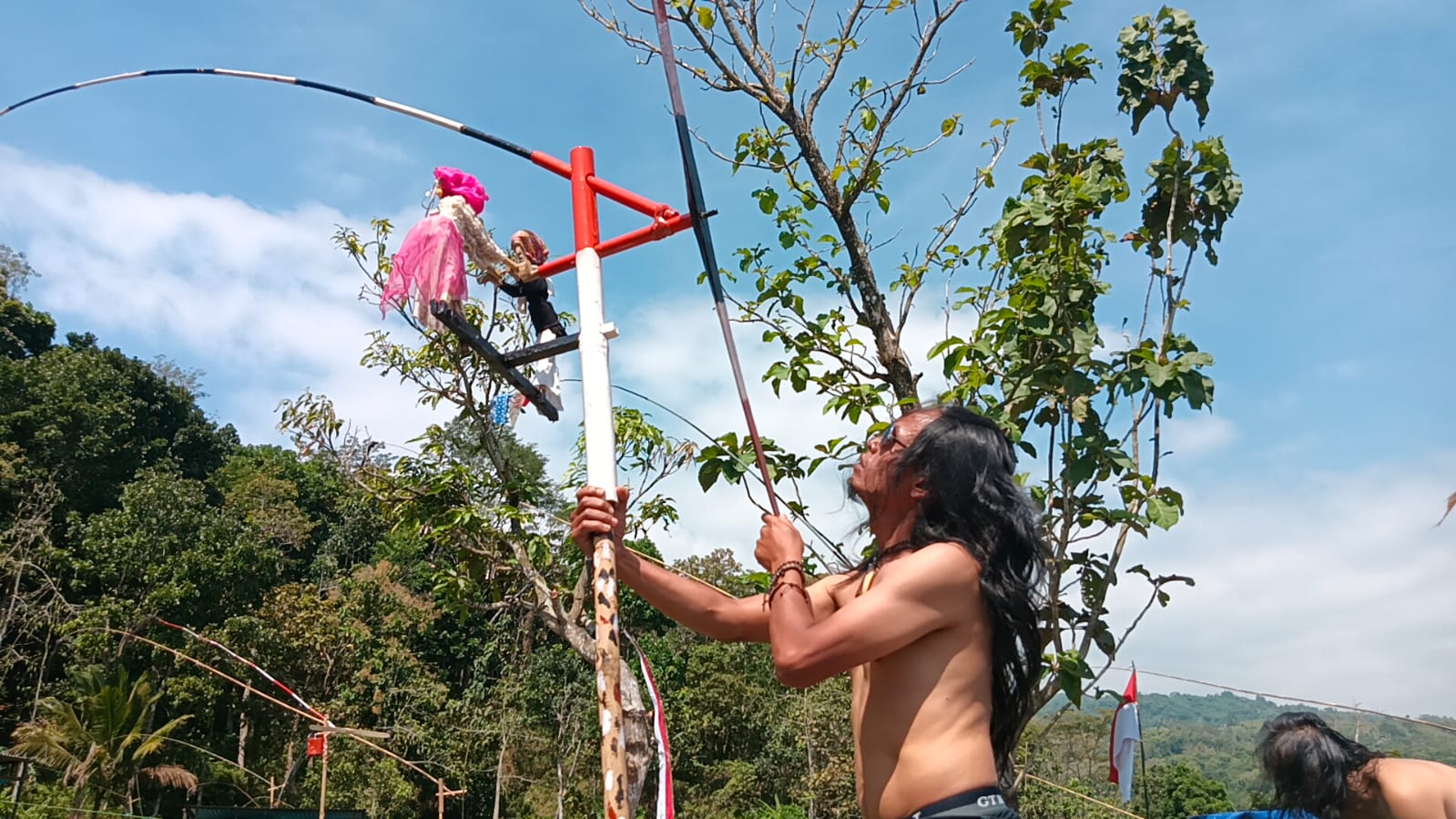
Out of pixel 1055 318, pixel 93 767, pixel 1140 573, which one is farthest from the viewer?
pixel 93 767

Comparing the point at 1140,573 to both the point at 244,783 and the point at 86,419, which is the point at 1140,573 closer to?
the point at 244,783

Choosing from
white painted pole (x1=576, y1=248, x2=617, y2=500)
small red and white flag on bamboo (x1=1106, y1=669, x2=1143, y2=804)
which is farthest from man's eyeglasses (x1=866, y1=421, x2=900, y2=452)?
small red and white flag on bamboo (x1=1106, y1=669, x2=1143, y2=804)

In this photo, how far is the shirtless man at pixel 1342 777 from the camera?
2.55 meters

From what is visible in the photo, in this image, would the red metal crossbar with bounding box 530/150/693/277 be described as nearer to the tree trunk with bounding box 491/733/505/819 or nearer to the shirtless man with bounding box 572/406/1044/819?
the shirtless man with bounding box 572/406/1044/819

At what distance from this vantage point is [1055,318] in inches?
119

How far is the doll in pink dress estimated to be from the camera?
95.8 inches

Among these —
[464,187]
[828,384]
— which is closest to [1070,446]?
[828,384]

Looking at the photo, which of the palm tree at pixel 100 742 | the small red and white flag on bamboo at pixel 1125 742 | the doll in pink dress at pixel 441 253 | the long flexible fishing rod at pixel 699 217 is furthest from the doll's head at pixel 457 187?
the palm tree at pixel 100 742

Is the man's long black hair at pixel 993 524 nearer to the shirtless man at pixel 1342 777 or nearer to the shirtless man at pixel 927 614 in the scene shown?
the shirtless man at pixel 927 614

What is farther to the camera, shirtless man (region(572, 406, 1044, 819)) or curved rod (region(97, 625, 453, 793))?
curved rod (region(97, 625, 453, 793))

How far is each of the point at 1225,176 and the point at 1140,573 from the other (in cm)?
124

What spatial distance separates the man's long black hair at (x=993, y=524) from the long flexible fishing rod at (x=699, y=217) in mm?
305

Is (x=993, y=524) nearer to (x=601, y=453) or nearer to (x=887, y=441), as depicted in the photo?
(x=887, y=441)

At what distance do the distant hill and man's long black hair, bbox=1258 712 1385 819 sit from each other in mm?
95
